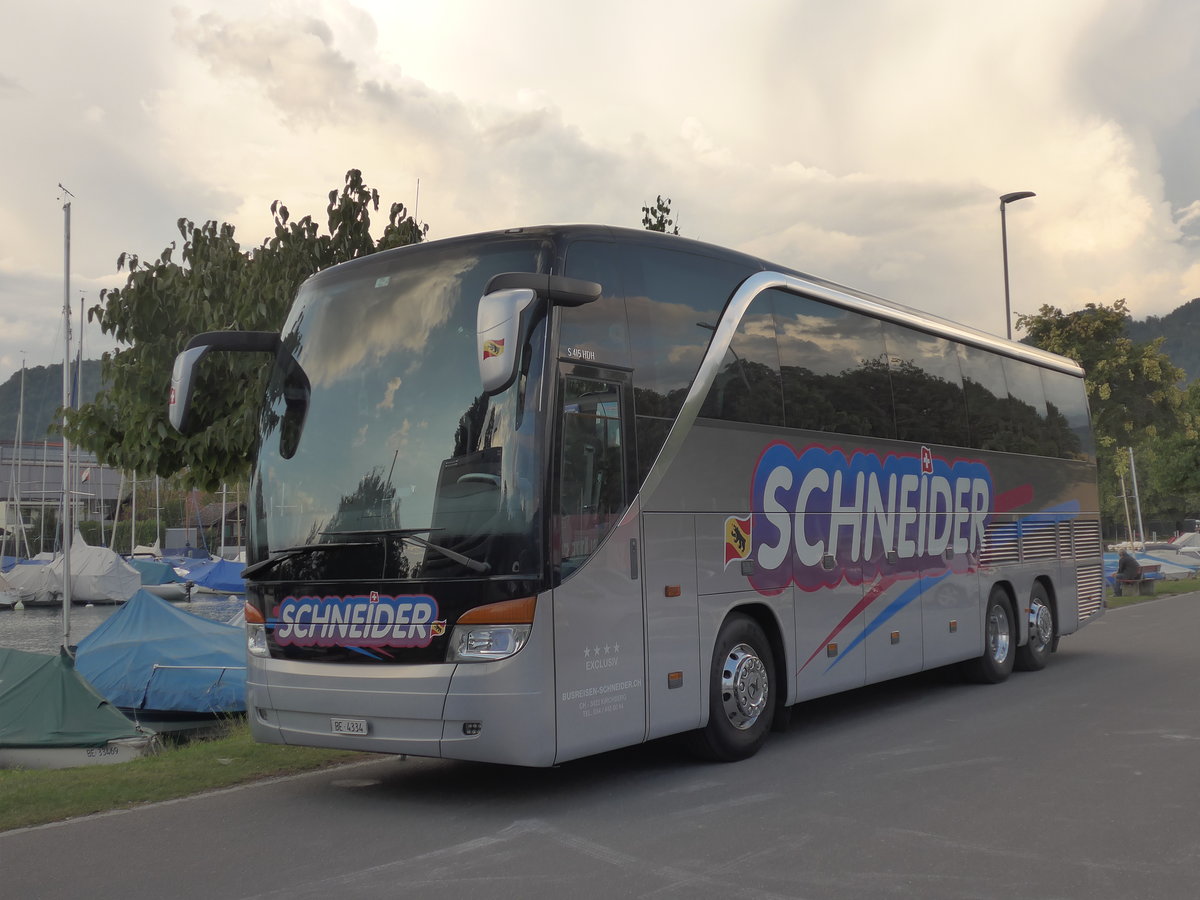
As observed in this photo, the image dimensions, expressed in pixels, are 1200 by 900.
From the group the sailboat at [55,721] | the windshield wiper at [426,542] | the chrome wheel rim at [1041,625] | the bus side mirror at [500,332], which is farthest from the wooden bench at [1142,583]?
the bus side mirror at [500,332]

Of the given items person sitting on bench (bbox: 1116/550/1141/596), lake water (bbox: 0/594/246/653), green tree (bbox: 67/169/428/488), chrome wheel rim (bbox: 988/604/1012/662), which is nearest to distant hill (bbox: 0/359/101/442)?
green tree (bbox: 67/169/428/488)

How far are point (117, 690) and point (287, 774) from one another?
1072 centimetres

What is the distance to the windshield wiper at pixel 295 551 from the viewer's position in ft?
25.9

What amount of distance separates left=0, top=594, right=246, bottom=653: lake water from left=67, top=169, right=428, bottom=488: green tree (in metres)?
20.5

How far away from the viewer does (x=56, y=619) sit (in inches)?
1842

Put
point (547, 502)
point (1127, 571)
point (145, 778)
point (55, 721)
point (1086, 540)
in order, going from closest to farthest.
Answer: point (547, 502) → point (145, 778) → point (55, 721) → point (1086, 540) → point (1127, 571)

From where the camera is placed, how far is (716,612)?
9.05 m

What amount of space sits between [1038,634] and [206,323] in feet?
36.1

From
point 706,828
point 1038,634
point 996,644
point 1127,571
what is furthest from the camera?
point 1127,571

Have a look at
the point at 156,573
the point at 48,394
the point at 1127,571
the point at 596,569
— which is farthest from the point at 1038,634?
the point at 48,394

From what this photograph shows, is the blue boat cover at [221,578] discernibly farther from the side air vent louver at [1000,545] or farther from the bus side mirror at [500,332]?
the bus side mirror at [500,332]

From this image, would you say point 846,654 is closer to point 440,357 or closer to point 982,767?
point 982,767

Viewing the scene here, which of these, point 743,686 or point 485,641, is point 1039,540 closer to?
point 743,686

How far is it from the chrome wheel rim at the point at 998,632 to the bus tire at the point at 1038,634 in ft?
2.07
